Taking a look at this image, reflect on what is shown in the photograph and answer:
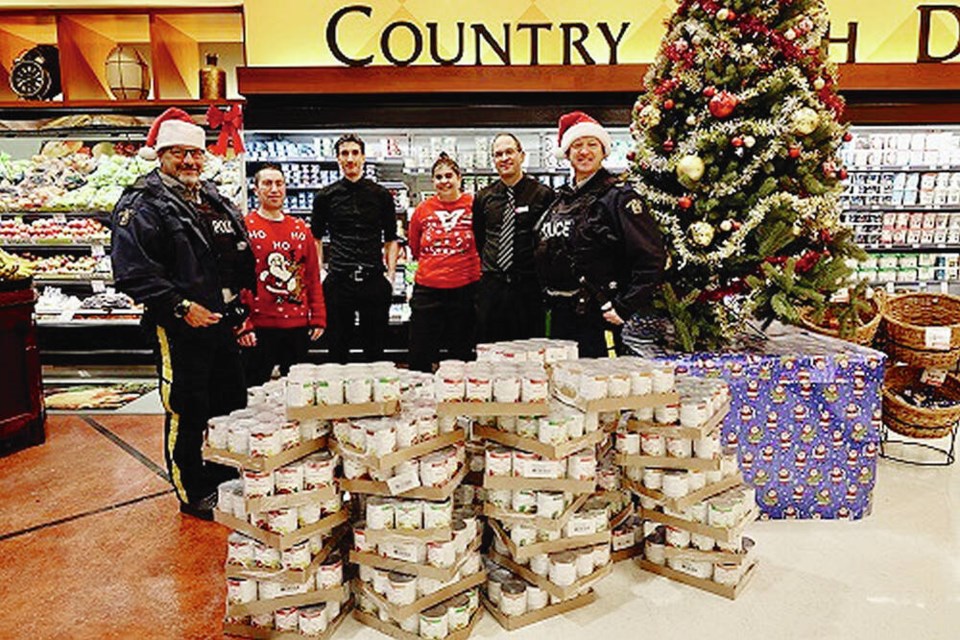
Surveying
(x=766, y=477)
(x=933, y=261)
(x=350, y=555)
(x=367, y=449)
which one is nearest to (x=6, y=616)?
(x=350, y=555)

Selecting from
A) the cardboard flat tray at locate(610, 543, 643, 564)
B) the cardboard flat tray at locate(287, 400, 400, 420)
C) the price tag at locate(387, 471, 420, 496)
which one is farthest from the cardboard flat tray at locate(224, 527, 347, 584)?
the cardboard flat tray at locate(610, 543, 643, 564)

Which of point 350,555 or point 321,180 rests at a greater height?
point 321,180

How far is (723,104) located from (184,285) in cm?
246

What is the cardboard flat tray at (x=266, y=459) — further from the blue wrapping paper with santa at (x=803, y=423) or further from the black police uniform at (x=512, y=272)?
the black police uniform at (x=512, y=272)

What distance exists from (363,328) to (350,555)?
2402mm

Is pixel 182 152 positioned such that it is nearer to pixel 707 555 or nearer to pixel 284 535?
pixel 284 535

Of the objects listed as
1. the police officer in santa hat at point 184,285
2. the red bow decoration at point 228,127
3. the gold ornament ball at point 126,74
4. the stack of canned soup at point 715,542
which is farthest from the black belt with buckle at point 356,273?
the gold ornament ball at point 126,74

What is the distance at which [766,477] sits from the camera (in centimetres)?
332

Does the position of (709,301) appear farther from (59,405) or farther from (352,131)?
(59,405)

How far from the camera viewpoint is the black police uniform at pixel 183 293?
317 cm

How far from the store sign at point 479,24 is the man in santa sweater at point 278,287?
2.49m

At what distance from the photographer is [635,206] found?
11.1 ft

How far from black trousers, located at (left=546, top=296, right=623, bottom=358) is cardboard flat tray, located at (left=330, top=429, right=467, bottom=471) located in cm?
121

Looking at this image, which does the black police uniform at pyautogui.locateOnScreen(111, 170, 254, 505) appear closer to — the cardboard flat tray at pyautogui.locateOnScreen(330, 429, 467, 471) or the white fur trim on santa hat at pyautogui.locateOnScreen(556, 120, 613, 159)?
the cardboard flat tray at pyautogui.locateOnScreen(330, 429, 467, 471)
